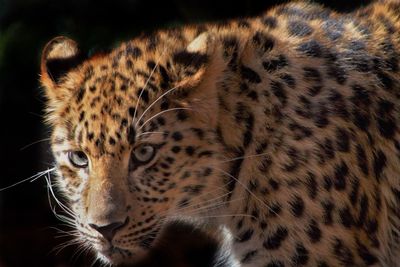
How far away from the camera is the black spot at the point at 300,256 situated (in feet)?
16.3

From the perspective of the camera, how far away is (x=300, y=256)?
4.98 metres

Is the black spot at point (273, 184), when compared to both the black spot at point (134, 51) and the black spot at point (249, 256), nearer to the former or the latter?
the black spot at point (249, 256)

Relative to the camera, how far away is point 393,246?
5.34 meters

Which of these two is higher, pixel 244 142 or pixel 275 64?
pixel 275 64

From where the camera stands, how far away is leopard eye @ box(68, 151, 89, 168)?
5043 mm

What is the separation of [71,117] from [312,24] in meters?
1.45

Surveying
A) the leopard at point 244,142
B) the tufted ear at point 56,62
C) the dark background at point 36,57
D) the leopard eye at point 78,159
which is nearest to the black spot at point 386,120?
the leopard at point 244,142

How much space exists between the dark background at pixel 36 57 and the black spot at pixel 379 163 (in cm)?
266

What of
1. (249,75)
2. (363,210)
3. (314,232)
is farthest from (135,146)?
(363,210)

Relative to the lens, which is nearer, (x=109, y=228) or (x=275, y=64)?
(x=109, y=228)

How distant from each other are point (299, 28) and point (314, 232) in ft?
3.82

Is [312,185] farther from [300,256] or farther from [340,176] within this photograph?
[300,256]

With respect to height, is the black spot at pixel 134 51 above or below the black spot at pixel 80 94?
above

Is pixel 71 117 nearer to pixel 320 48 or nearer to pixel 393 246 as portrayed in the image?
pixel 320 48
